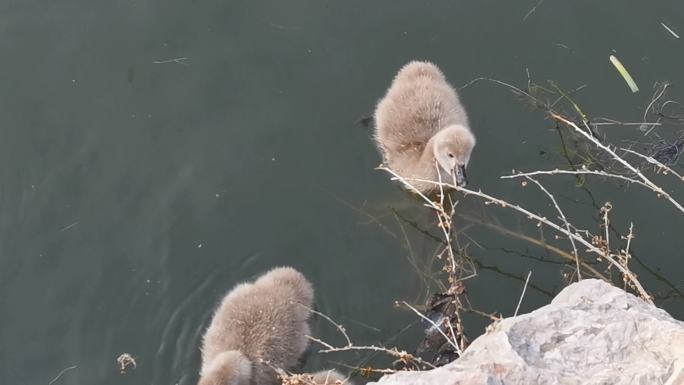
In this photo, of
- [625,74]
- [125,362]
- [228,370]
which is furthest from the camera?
[625,74]

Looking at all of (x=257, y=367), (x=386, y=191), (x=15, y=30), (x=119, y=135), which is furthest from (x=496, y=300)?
(x=15, y=30)

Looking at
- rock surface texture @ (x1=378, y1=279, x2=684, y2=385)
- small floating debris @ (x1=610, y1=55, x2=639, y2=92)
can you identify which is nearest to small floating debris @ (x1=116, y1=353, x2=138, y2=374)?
rock surface texture @ (x1=378, y1=279, x2=684, y2=385)

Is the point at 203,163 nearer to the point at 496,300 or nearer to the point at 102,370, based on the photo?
the point at 102,370

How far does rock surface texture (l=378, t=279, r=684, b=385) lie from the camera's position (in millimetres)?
3732

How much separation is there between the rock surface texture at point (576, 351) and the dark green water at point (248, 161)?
5.50 ft

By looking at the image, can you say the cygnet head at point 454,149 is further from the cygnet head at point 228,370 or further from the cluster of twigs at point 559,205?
the cygnet head at point 228,370

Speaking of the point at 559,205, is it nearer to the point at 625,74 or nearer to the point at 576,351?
the point at 625,74

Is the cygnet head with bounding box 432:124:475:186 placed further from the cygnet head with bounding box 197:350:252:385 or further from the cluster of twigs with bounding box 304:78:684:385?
the cygnet head with bounding box 197:350:252:385

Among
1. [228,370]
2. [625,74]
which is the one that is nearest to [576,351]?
[228,370]

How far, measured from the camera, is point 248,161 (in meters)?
6.29

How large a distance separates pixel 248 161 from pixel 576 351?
118 inches

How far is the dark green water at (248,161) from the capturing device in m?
5.85

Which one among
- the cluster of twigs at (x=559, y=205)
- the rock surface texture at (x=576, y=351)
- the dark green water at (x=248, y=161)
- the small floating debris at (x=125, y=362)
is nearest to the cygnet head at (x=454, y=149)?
the cluster of twigs at (x=559, y=205)

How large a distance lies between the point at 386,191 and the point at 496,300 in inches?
41.3
